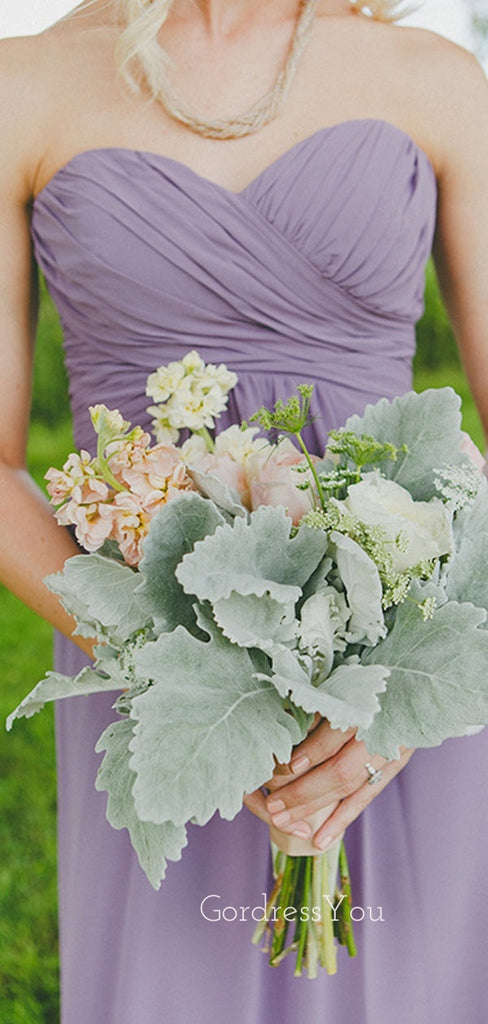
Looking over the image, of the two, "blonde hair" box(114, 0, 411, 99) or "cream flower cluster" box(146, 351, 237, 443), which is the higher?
"blonde hair" box(114, 0, 411, 99)

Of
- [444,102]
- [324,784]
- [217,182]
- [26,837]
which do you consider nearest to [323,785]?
[324,784]

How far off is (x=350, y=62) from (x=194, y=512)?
0.89 meters

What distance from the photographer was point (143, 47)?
149 centimetres

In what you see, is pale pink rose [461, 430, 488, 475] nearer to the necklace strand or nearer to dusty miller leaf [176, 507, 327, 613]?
dusty miller leaf [176, 507, 327, 613]

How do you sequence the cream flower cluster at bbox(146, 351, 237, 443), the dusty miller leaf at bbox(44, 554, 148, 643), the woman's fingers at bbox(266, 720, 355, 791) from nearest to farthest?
1. the dusty miller leaf at bbox(44, 554, 148, 643)
2. the woman's fingers at bbox(266, 720, 355, 791)
3. the cream flower cluster at bbox(146, 351, 237, 443)

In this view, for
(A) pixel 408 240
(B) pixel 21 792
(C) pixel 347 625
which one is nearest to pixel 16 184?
(A) pixel 408 240

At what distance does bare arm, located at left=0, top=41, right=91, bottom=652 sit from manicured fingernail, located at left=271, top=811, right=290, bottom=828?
34cm

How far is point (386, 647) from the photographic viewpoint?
1.06 m

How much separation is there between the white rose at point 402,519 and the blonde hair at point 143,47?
794 mm

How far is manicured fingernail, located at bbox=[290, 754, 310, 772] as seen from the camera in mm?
1189

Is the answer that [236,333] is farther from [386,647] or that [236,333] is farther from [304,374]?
[386,647]

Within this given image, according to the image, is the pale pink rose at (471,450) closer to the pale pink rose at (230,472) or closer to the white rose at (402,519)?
the white rose at (402,519)

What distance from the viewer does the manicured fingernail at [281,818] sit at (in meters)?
1.24

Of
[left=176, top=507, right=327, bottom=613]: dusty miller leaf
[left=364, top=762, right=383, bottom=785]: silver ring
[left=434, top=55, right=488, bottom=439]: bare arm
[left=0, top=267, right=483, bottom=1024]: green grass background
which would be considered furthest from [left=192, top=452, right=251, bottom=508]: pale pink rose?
[left=0, top=267, right=483, bottom=1024]: green grass background
